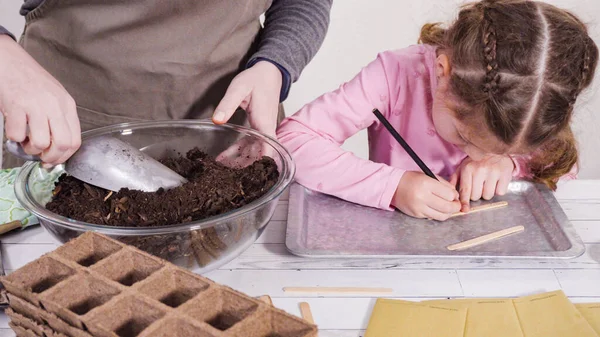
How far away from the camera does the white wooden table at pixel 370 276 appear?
89 cm

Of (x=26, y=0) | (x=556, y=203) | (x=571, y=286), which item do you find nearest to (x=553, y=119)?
A: (x=556, y=203)

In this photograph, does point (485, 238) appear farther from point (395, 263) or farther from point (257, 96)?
point (257, 96)

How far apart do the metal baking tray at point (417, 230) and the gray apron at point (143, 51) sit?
1.00 feet

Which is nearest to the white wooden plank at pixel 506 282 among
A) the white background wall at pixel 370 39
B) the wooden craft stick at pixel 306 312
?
A: the wooden craft stick at pixel 306 312

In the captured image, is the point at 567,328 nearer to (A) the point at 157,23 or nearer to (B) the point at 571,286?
(B) the point at 571,286

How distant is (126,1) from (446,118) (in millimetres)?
622

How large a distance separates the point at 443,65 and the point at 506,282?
1.40 ft

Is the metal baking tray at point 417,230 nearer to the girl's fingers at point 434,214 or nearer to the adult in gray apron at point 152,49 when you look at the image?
the girl's fingers at point 434,214

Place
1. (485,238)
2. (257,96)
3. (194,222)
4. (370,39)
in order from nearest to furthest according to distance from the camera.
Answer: (194,222) → (485,238) → (257,96) → (370,39)

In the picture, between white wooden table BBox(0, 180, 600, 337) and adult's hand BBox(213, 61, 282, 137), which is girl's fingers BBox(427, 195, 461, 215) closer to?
white wooden table BBox(0, 180, 600, 337)

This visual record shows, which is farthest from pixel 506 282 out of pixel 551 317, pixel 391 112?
pixel 391 112

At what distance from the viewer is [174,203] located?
885 millimetres

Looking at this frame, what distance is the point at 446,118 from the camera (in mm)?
1187

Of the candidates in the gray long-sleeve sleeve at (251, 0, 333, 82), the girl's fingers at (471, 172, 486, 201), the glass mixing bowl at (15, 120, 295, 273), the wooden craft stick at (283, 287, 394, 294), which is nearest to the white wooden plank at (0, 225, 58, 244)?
the glass mixing bowl at (15, 120, 295, 273)
